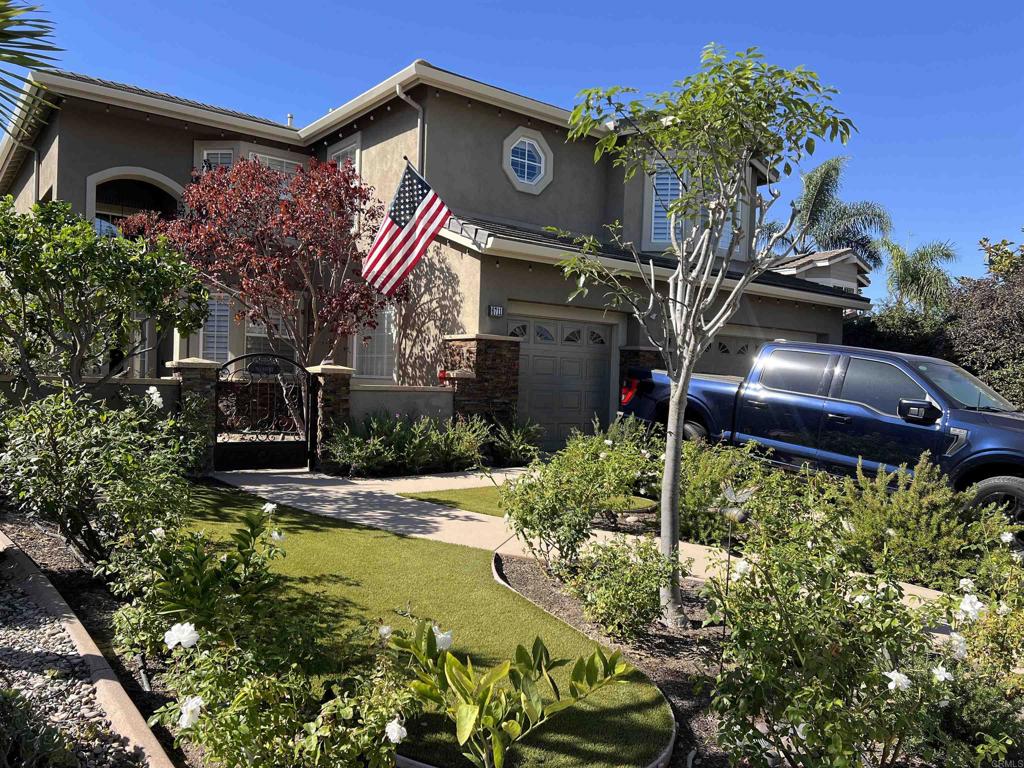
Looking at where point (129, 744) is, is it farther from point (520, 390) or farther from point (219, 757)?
point (520, 390)

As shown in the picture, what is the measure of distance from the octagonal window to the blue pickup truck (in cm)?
700

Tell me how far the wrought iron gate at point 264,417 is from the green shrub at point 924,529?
724 centimetres

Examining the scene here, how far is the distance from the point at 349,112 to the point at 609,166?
5.64 meters

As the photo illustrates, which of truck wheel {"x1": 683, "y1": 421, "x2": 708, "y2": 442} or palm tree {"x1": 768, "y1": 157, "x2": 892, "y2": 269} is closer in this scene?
truck wheel {"x1": 683, "y1": 421, "x2": 708, "y2": 442}

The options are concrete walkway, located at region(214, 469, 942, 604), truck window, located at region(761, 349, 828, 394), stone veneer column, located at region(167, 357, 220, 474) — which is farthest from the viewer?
stone veneer column, located at region(167, 357, 220, 474)

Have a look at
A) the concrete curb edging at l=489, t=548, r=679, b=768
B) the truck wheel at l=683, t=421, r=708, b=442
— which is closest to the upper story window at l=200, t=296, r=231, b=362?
the truck wheel at l=683, t=421, r=708, b=442

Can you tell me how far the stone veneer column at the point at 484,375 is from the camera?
11.5m

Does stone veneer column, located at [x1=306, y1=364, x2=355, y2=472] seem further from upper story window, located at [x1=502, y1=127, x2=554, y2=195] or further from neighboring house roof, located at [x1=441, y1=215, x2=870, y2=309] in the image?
upper story window, located at [x1=502, y1=127, x2=554, y2=195]

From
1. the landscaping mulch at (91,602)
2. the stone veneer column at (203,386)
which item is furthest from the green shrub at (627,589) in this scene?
the stone veneer column at (203,386)

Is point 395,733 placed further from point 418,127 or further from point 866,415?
point 418,127

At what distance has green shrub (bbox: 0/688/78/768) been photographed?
2510mm

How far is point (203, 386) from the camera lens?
924 centimetres

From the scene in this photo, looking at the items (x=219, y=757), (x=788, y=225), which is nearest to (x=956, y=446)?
(x=788, y=225)

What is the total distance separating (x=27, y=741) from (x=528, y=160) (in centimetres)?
1361
